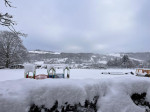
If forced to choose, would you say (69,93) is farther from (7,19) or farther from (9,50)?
(9,50)

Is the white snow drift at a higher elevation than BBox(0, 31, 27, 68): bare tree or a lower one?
lower

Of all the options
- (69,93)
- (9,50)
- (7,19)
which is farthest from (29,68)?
(9,50)

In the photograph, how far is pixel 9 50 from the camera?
2195 centimetres

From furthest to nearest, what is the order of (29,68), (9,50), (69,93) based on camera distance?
(9,50) → (29,68) → (69,93)

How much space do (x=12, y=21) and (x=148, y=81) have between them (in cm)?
430

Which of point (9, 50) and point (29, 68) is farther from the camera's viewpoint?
point (9, 50)

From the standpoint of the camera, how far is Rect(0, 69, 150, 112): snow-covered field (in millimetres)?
1628

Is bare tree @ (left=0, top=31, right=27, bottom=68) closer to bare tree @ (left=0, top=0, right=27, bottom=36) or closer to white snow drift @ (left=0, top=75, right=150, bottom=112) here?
bare tree @ (left=0, top=0, right=27, bottom=36)

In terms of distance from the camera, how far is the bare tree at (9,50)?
69.8 feet

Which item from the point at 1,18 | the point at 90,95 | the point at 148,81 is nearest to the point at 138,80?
the point at 148,81

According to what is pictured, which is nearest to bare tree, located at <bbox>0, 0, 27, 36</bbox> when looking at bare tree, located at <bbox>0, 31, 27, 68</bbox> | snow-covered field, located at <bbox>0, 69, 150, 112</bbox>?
snow-covered field, located at <bbox>0, 69, 150, 112</bbox>

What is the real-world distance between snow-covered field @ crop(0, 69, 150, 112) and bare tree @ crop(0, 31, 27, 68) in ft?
77.6

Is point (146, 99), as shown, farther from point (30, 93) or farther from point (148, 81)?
point (30, 93)

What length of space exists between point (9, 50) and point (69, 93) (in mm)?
25386
